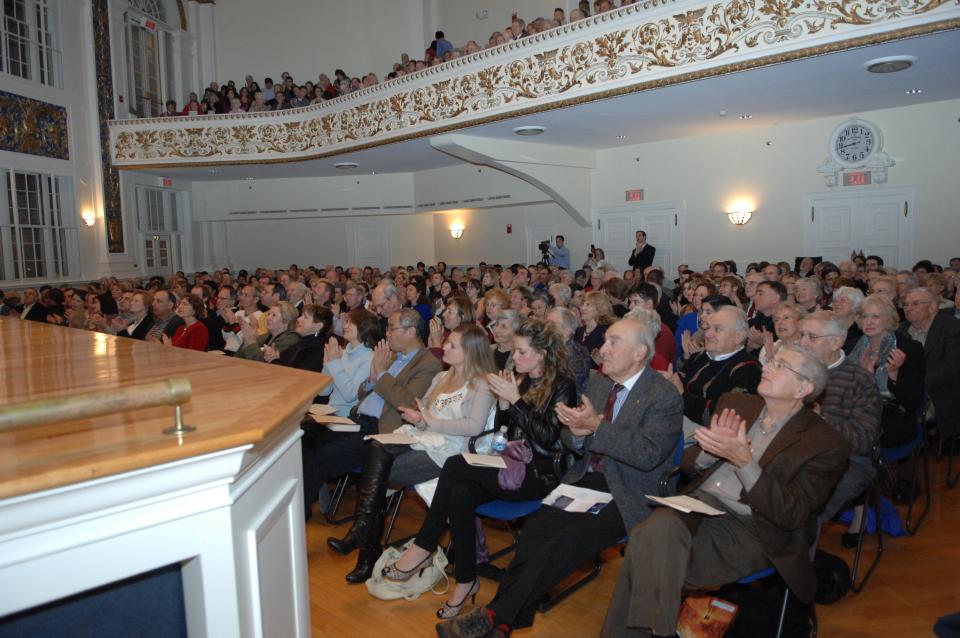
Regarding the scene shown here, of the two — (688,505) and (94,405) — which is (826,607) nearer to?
(688,505)

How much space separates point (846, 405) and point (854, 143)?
8.88m

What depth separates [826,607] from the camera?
10.1ft

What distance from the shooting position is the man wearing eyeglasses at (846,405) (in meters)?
3.01

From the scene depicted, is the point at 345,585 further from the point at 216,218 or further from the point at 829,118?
the point at 216,218

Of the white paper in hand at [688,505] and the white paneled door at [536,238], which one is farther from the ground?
the white paneled door at [536,238]

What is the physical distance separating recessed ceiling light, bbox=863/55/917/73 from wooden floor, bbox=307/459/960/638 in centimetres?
570

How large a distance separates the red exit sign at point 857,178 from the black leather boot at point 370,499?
385 inches

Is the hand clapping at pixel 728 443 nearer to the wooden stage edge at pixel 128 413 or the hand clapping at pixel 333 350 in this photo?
the wooden stage edge at pixel 128 413

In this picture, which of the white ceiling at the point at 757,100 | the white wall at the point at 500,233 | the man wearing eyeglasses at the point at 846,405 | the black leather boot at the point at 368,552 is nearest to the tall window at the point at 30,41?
the white ceiling at the point at 757,100

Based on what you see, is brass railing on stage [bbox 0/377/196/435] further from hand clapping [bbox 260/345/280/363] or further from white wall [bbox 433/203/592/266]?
white wall [bbox 433/203/592/266]

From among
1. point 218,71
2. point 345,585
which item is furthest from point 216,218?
point 345,585

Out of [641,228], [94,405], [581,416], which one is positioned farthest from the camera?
[641,228]

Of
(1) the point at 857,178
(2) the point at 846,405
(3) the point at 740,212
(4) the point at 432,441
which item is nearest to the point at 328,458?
(4) the point at 432,441

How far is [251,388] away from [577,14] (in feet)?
31.2
